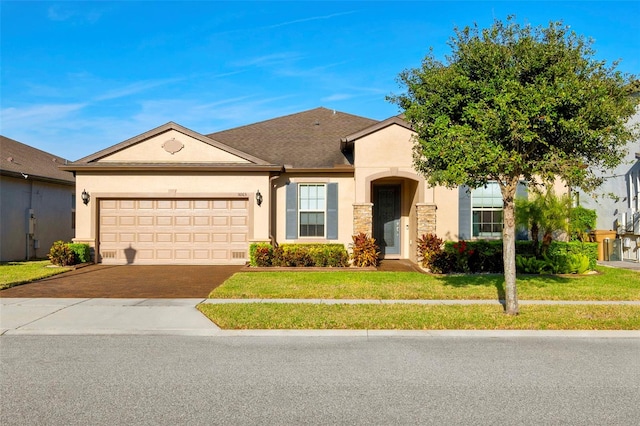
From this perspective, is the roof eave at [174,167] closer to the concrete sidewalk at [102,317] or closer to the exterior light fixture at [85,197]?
the exterior light fixture at [85,197]

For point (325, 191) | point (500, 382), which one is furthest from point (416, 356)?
point (325, 191)

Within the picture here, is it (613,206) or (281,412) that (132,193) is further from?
(613,206)

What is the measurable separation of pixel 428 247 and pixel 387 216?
3.43m

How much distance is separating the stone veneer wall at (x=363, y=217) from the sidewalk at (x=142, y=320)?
23.7 feet

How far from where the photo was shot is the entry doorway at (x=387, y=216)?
1988 centimetres

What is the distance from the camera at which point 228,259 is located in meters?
18.5

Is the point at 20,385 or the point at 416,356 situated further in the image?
the point at 416,356

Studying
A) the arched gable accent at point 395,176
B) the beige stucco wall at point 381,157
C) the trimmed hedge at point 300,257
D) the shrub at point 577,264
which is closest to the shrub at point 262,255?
the trimmed hedge at point 300,257

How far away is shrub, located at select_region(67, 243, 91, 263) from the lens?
17.4m

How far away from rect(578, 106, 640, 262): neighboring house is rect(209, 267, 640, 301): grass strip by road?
501 cm

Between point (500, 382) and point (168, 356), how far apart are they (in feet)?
14.2

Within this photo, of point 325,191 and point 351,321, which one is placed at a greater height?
point 325,191

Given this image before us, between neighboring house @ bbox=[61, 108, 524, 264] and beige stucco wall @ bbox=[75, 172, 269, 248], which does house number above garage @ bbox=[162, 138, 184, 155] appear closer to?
neighboring house @ bbox=[61, 108, 524, 264]

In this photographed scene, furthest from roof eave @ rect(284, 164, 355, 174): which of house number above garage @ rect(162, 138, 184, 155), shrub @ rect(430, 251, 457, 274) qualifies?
shrub @ rect(430, 251, 457, 274)
